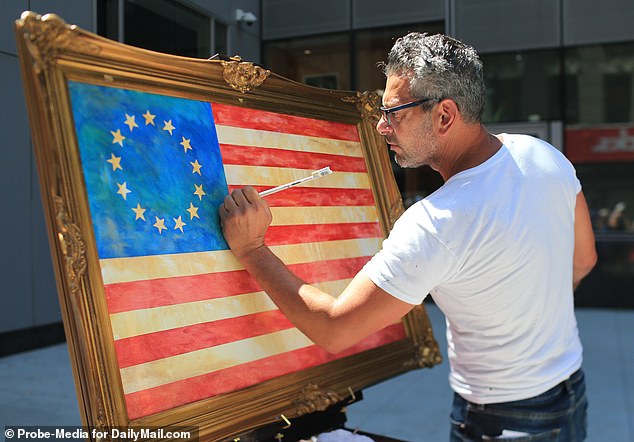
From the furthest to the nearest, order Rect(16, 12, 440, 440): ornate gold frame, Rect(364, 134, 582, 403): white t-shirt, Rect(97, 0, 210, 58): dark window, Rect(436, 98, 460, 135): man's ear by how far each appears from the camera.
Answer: Rect(97, 0, 210, 58): dark window, Rect(436, 98, 460, 135): man's ear, Rect(364, 134, 582, 403): white t-shirt, Rect(16, 12, 440, 440): ornate gold frame

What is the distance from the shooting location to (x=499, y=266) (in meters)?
1.38

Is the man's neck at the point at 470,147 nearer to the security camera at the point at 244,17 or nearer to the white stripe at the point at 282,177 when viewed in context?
the white stripe at the point at 282,177

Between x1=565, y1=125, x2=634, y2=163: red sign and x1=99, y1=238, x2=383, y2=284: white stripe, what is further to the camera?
x1=565, y1=125, x2=634, y2=163: red sign

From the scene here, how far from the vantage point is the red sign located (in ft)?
27.5

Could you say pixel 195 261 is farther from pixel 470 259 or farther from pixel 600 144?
pixel 600 144

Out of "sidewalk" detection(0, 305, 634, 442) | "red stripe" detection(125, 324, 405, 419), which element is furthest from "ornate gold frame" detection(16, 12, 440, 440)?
"sidewalk" detection(0, 305, 634, 442)

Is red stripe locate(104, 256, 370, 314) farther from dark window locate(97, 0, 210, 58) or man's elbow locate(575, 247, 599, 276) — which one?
dark window locate(97, 0, 210, 58)

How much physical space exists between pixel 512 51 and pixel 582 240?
7594 mm

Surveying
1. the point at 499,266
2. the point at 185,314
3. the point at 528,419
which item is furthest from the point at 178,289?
the point at 528,419

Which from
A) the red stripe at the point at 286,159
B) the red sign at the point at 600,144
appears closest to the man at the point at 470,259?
the red stripe at the point at 286,159

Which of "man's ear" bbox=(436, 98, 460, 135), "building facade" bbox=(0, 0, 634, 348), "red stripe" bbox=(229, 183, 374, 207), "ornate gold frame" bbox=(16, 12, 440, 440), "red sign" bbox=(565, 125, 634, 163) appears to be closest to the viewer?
"ornate gold frame" bbox=(16, 12, 440, 440)

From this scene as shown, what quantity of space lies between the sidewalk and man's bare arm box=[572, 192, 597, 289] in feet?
7.58

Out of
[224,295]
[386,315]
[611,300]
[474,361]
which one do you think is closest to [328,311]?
[386,315]

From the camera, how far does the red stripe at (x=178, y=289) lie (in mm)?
1248
